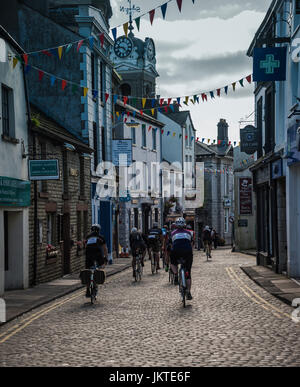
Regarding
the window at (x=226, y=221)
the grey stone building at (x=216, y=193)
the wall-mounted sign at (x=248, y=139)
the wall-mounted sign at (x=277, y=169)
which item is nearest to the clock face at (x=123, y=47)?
the grey stone building at (x=216, y=193)

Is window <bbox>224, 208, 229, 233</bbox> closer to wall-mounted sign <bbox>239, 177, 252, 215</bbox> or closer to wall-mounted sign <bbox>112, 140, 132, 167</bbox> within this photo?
wall-mounted sign <bbox>239, 177, 252, 215</bbox>

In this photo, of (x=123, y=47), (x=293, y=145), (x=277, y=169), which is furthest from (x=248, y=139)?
(x=123, y=47)

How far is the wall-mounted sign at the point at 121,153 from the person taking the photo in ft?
111

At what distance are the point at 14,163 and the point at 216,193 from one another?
55.3 meters

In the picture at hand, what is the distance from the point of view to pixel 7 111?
19109 mm

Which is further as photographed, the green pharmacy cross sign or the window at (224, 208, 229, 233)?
the window at (224, 208, 229, 233)

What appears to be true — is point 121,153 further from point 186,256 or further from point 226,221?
point 226,221

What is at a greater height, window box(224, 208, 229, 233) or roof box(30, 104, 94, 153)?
roof box(30, 104, 94, 153)

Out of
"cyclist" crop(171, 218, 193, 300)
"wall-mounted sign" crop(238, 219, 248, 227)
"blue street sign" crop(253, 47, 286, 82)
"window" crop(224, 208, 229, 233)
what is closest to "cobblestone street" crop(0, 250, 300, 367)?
"cyclist" crop(171, 218, 193, 300)

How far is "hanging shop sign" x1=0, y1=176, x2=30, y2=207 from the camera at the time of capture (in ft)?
56.4

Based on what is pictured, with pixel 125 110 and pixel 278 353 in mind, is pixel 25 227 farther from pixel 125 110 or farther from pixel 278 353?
pixel 125 110

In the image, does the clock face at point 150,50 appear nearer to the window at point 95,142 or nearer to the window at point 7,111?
the window at point 95,142

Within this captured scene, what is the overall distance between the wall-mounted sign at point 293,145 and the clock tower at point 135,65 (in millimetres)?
42084

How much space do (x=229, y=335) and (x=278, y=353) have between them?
159 centimetres
